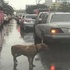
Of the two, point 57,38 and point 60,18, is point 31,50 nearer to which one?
point 57,38

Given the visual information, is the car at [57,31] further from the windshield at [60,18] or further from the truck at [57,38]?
the windshield at [60,18]

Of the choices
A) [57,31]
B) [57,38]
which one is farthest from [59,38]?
[57,31]

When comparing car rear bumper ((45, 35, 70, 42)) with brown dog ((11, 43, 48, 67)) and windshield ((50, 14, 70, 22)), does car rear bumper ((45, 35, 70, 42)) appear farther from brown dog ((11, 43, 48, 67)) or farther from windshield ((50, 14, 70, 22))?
brown dog ((11, 43, 48, 67))

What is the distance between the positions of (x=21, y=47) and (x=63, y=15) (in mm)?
5744

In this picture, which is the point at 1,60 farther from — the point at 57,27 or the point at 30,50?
the point at 57,27

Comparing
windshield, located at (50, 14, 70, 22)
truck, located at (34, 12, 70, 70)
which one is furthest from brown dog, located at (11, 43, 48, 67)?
windshield, located at (50, 14, 70, 22)

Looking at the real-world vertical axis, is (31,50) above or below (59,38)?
above

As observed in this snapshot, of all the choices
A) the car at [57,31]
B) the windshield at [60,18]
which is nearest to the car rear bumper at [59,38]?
the car at [57,31]

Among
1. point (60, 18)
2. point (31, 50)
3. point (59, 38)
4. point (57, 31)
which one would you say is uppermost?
point (60, 18)

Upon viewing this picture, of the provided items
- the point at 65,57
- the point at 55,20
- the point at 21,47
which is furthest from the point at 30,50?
the point at 55,20

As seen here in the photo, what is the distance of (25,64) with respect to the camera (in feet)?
30.9

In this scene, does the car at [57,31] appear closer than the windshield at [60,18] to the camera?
Yes

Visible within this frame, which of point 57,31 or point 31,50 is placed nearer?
point 31,50

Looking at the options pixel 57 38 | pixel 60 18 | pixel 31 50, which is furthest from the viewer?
pixel 60 18
